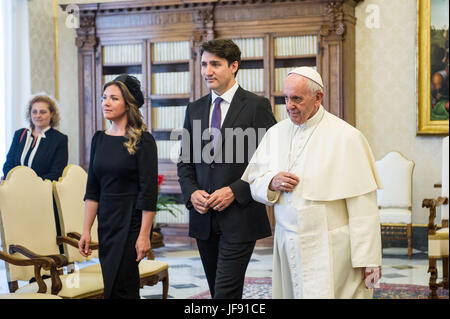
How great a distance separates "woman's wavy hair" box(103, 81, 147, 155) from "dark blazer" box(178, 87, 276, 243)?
0.93 feet

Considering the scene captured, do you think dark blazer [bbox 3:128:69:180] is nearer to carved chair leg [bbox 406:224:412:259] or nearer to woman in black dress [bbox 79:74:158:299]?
woman in black dress [bbox 79:74:158:299]

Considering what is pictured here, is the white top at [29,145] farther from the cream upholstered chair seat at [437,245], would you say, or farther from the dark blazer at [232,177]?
the cream upholstered chair seat at [437,245]

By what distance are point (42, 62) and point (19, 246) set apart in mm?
5203

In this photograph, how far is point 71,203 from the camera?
4.28m

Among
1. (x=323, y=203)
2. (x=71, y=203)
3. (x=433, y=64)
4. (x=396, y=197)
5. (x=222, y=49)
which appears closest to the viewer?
(x=323, y=203)

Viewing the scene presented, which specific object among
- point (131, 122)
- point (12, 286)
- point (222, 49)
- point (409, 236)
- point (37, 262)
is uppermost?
point (222, 49)

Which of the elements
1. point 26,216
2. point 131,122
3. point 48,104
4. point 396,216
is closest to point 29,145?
point 48,104

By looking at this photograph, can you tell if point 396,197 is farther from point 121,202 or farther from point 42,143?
point 121,202

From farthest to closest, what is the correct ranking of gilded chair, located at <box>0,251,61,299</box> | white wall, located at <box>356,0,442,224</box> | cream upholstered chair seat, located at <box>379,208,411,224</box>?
white wall, located at <box>356,0,442,224</box>, cream upholstered chair seat, located at <box>379,208,411,224</box>, gilded chair, located at <box>0,251,61,299</box>

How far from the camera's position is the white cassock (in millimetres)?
2576

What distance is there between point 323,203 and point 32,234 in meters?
2.01

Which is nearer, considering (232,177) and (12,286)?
(232,177)

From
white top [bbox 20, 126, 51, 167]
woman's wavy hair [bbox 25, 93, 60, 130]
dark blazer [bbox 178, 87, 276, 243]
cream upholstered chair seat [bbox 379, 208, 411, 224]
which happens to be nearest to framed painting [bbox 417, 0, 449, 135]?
cream upholstered chair seat [bbox 379, 208, 411, 224]

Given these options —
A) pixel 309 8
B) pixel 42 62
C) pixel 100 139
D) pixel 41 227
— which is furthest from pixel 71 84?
pixel 100 139
